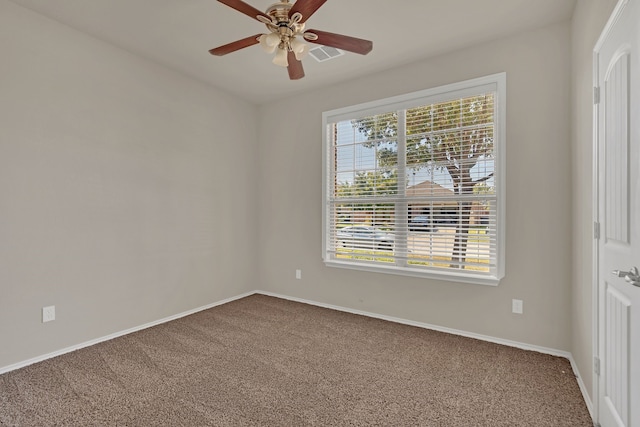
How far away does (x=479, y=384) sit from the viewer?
222 cm

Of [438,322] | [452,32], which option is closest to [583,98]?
[452,32]

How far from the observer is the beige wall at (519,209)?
2.63m

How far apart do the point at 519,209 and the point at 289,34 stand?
7.89 feet

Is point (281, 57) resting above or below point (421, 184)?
above

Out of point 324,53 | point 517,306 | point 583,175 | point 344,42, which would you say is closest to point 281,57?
point 344,42

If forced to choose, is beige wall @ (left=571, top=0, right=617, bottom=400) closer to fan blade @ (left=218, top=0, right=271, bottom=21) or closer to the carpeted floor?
the carpeted floor

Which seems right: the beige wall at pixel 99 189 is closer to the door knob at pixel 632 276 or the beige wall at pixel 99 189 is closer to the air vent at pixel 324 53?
the air vent at pixel 324 53

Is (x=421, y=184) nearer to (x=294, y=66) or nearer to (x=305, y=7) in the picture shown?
(x=294, y=66)

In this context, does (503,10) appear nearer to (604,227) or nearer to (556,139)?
(556,139)

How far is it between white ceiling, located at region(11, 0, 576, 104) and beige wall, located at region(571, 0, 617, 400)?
1.61 ft

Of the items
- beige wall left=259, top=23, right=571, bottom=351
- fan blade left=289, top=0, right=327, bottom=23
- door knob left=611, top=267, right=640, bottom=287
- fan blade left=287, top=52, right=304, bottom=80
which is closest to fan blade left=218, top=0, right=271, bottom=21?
fan blade left=289, top=0, right=327, bottom=23

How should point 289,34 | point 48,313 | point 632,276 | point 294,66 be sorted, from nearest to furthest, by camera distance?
1. point 632,276
2. point 289,34
3. point 294,66
4. point 48,313

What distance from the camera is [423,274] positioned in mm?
3283

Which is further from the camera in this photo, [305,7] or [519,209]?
[519,209]
